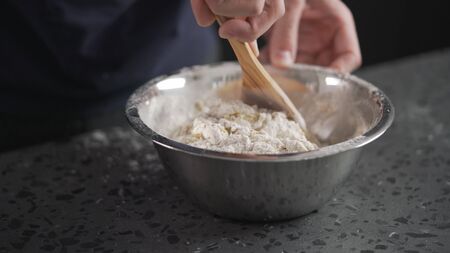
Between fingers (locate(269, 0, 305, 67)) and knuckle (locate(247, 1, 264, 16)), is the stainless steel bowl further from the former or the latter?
knuckle (locate(247, 1, 264, 16))

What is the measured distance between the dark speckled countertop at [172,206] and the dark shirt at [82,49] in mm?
153

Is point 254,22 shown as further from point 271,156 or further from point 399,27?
point 399,27

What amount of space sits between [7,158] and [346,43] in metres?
0.57

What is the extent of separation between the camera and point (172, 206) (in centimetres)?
73

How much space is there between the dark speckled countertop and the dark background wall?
0.93 m

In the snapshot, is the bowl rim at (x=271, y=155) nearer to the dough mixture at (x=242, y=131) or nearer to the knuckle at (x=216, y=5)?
the dough mixture at (x=242, y=131)

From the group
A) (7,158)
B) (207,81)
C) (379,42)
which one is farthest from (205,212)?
(379,42)

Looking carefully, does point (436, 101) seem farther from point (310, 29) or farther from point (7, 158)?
point (7, 158)

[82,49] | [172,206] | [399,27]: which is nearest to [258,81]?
[172,206]

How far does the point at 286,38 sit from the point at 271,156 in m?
0.32

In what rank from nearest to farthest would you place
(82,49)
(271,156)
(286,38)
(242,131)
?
(271,156), (242,131), (286,38), (82,49)

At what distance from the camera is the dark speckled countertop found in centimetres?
65

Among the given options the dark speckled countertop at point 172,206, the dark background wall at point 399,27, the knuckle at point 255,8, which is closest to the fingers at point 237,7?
the knuckle at point 255,8

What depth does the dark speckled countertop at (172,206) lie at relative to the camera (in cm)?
65
